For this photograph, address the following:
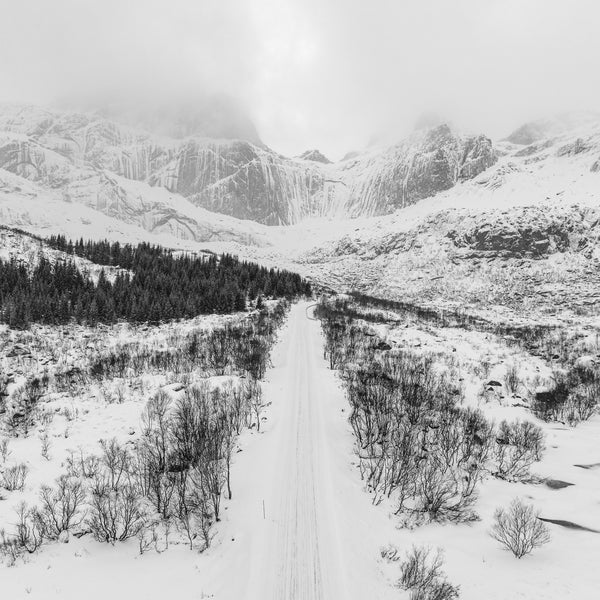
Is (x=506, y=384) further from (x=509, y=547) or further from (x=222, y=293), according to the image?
(x=222, y=293)

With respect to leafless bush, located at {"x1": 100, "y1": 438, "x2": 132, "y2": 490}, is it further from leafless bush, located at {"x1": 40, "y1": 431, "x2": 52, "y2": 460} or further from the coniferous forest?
the coniferous forest

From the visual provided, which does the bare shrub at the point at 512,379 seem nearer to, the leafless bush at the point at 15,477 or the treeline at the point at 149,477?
the treeline at the point at 149,477

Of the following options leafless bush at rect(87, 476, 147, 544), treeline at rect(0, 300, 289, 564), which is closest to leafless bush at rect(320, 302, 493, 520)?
treeline at rect(0, 300, 289, 564)

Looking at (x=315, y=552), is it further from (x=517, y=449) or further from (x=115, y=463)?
(x=517, y=449)

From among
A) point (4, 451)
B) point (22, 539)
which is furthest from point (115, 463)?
Result: point (4, 451)

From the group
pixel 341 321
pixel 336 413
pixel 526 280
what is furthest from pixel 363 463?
pixel 526 280

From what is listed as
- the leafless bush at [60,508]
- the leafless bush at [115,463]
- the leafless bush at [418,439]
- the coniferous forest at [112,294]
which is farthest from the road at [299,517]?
the coniferous forest at [112,294]

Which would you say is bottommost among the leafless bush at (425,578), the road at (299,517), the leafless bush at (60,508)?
the road at (299,517)
